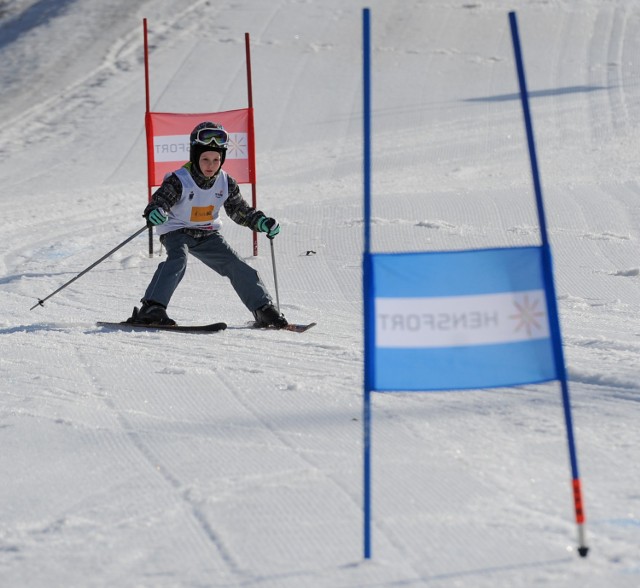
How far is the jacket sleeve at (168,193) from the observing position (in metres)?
6.39

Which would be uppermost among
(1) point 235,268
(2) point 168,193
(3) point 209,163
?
(3) point 209,163

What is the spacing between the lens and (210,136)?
6289mm

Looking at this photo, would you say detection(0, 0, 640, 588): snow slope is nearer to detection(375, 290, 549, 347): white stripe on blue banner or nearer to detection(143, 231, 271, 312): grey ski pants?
detection(143, 231, 271, 312): grey ski pants

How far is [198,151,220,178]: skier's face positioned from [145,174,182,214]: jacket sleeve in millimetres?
168

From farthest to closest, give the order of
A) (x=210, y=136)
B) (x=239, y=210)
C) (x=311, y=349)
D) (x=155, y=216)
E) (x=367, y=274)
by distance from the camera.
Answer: (x=239, y=210)
(x=210, y=136)
(x=155, y=216)
(x=311, y=349)
(x=367, y=274)

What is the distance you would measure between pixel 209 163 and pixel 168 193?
1.00 feet

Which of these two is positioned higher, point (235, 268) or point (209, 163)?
point (209, 163)

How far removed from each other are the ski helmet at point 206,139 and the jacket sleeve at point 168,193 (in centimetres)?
17

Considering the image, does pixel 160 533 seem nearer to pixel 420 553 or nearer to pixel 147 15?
pixel 420 553

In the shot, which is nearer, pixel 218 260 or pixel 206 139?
pixel 206 139

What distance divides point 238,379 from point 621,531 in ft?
7.92

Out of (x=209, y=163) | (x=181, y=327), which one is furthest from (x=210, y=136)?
(x=181, y=327)

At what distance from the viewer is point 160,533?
3.45 m

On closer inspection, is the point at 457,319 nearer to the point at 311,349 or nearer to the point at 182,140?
the point at 311,349
